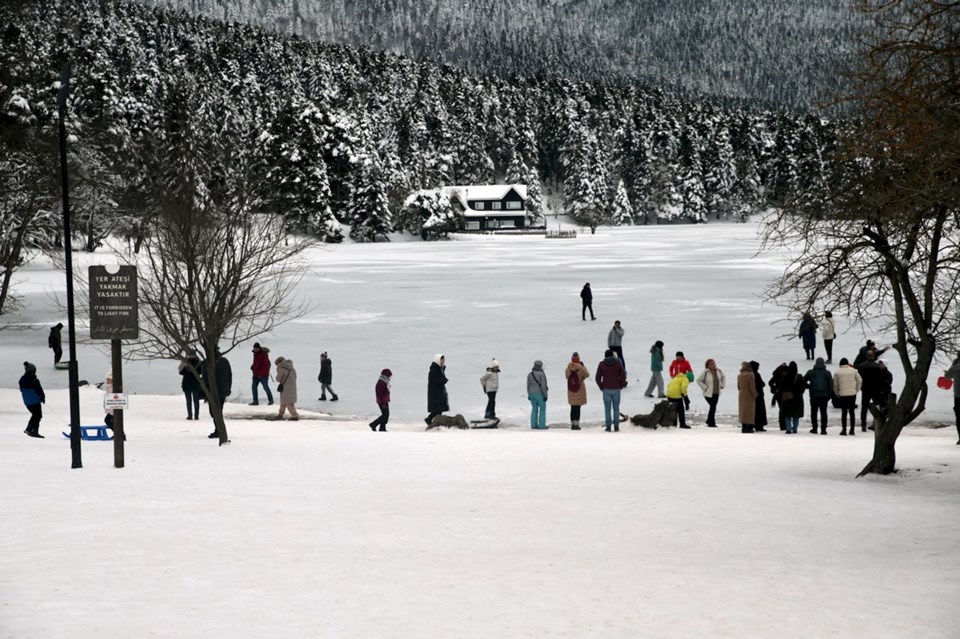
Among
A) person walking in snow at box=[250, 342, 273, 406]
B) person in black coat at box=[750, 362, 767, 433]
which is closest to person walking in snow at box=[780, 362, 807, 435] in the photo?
person in black coat at box=[750, 362, 767, 433]

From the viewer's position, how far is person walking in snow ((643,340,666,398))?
65.3 ft

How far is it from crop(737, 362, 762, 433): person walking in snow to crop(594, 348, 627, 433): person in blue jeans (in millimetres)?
2037

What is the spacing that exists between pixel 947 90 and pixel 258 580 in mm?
6264

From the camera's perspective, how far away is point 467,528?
8.62 meters

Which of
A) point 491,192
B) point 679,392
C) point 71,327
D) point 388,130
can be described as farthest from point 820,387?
point 388,130

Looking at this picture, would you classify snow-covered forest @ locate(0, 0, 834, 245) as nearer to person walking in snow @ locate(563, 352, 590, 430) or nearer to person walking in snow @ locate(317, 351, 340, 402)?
person walking in snow @ locate(317, 351, 340, 402)

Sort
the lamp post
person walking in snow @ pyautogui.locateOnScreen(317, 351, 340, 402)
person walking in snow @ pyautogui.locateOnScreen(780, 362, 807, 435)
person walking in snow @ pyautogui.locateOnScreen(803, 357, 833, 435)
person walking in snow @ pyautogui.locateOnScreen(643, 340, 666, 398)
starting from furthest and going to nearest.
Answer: person walking in snow @ pyautogui.locateOnScreen(317, 351, 340, 402) → person walking in snow @ pyautogui.locateOnScreen(643, 340, 666, 398) → person walking in snow @ pyautogui.locateOnScreen(780, 362, 807, 435) → person walking in snow @ pyautogui.locateOnScreen(803, 357, 833, 435) → the lamp post

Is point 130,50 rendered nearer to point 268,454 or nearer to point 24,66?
point 24,66

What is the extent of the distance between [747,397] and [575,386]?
3.06m

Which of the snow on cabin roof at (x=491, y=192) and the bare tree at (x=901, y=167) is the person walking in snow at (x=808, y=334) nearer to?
the bare tree at (x=901, y=167)

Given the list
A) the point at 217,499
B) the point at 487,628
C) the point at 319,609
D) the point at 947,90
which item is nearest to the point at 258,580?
the point at 319,609

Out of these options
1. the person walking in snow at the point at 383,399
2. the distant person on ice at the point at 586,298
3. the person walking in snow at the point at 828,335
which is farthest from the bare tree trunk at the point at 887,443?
the distant person on ice at the point at 586,298

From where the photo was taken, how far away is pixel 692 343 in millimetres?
25406

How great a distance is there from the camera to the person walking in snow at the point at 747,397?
17078 millimetres
